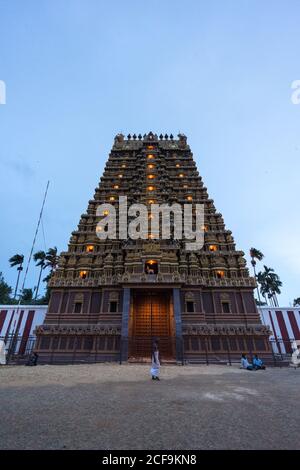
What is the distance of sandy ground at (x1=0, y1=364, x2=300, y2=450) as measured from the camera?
564cm

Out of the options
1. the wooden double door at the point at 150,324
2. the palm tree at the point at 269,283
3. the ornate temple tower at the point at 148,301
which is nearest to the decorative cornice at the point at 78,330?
the ornate temple tower at the point at 148,301

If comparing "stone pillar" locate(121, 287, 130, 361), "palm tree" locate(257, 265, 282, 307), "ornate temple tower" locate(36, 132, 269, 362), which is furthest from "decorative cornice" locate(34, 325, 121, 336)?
"palm tree" locate(257, 265, 282, 307)

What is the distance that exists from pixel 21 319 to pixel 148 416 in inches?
1379

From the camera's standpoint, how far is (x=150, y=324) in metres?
31.4

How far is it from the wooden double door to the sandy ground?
17861 millimetres

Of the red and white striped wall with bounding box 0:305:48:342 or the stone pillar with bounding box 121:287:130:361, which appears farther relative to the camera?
the red and white striped wall with bounding box 0:305:48:342

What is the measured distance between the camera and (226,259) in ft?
119

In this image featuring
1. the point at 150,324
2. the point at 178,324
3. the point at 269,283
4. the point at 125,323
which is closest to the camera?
the point at 178,324

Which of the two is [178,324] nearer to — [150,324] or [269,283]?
[150,324]

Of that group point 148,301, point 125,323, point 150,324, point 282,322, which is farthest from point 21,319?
point 282,322

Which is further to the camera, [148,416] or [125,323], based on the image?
[125,323]

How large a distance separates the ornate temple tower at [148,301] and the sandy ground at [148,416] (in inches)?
603

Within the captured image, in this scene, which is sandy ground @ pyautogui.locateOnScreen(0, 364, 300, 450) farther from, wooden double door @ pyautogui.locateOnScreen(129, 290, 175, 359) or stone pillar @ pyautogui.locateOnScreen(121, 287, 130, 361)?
wooden double door @ pyautogui.locateOnScreen(129, 290, 175, 359)

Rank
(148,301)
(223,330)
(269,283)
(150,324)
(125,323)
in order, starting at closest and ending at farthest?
(125,323), (223,330), (150,324), (148,301), (269,283)
